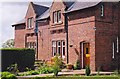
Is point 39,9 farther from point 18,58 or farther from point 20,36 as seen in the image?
point 18,58

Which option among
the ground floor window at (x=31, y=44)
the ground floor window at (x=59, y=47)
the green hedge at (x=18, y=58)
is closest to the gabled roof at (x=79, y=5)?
the ground floor window at (x=59, y=47)

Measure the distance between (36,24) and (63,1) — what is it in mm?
6763

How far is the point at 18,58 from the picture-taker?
30.7 meters

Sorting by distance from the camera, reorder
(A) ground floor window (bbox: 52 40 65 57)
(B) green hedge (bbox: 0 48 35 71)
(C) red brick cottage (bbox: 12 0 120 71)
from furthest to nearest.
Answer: (A) ground floor window (bbox: 52 40 65 57) → (B) green hedge (bbox: 0 48 35 71) → (C) red brick cottage (bbox: 12 0 120 71)

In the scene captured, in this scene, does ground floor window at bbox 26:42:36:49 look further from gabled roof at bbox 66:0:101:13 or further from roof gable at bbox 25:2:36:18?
gabled roof at bbox 66:0:101:13

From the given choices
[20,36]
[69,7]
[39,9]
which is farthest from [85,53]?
[20,36]

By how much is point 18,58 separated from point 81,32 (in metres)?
7.37

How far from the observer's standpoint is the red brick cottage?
90.2 feet

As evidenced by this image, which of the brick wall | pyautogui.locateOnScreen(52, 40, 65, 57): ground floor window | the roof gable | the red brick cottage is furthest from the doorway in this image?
the brick wall

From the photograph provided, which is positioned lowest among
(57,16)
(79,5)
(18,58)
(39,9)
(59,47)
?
(18,58)

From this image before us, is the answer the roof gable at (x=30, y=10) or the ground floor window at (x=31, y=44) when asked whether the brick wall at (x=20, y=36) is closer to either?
the ground floor window at (x=31, y=44)

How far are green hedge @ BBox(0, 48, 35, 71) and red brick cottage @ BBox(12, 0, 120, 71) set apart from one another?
361 centimetres

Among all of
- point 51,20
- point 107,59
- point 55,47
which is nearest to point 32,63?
point 55,47

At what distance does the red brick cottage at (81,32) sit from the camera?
27.5 m
